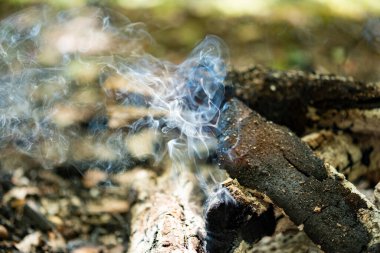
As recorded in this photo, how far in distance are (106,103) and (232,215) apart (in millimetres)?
2272

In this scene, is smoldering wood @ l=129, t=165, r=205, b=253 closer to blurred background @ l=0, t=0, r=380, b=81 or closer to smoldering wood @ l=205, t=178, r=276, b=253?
smoldering wood @ l=205, t=178, r=276, b=253

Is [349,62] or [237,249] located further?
[349,62]

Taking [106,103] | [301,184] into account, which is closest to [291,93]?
[301,184]

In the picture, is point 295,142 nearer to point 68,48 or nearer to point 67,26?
point 68,48

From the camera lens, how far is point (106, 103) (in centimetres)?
414

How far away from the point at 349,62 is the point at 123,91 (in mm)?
3519

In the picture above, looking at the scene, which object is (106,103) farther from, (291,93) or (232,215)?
(232,215)

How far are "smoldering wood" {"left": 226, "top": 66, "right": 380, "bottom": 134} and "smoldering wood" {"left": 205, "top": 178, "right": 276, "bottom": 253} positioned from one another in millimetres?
1431

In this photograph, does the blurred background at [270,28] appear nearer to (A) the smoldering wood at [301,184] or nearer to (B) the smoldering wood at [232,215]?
(A) the smoldering wood at [301,184]

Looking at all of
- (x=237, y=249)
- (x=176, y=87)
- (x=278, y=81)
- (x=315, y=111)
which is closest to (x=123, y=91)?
(x=176, y=87)

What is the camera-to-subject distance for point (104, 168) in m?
3.96

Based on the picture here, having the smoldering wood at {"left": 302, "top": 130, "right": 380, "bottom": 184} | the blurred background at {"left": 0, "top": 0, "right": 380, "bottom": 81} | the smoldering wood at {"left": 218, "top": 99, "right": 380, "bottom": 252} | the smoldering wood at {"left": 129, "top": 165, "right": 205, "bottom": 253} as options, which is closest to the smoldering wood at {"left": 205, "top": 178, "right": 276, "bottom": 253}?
the smoldering wood at {"left": 218, "top": 99, "right": 380, "bottom": 252}

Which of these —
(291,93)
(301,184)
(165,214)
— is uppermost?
(301,184)

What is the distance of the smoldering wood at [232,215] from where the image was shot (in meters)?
2.31
